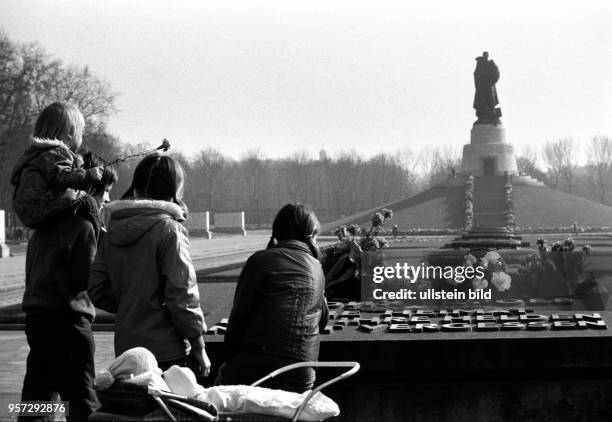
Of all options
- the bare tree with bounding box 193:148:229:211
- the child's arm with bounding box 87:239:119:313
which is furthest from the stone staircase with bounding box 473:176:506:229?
the bare tree with bounding box 193:148:229:211

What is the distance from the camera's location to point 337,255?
664cm

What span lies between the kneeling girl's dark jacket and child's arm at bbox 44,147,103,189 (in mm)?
688

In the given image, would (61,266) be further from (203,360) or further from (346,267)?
(346,267)

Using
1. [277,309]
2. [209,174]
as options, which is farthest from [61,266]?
[209,174]

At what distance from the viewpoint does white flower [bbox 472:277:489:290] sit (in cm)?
612

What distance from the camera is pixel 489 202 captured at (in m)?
34.0

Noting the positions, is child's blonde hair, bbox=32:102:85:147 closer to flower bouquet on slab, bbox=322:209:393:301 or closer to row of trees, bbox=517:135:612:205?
flower bouquet on slab, bbox=322:209:393:301

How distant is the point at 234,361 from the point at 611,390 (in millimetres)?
2044

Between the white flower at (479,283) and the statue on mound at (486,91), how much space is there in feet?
112

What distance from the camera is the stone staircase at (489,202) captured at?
3162 cm

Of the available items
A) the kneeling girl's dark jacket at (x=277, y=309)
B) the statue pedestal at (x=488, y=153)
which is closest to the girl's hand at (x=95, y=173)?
the kneeling girl's dark jacket at (x=277, y=309)

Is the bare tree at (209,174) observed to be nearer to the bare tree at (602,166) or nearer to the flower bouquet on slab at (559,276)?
the bare tree at (602,166)

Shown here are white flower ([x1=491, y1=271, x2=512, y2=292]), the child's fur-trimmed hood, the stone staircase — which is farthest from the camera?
the stone staircase

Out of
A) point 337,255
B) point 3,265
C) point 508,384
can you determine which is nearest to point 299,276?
Result: point 508,384
